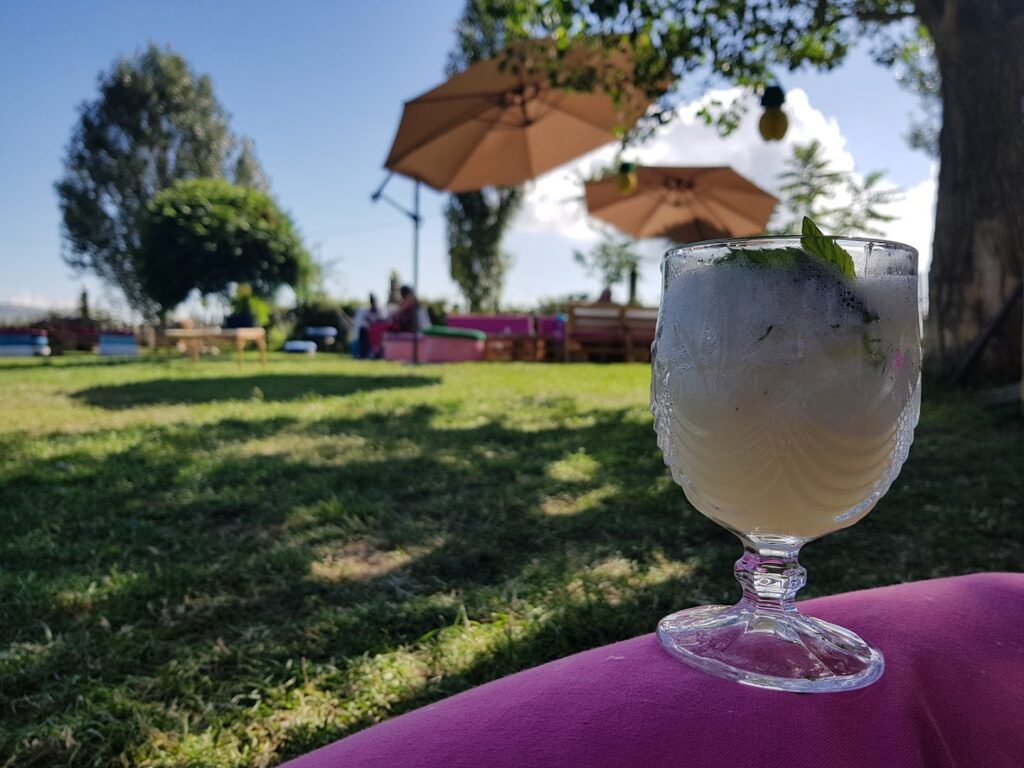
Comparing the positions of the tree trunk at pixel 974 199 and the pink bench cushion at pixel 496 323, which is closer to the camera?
the tree trunk at pixel 974 199

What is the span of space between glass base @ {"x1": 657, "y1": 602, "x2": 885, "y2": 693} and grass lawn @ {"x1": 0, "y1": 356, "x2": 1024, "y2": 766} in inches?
43.0

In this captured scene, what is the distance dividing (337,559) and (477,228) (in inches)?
1032

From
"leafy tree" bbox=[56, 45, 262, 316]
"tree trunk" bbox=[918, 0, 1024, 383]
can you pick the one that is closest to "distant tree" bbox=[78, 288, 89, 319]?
"leafy tree" bbox=[56, 45, 262, 316]

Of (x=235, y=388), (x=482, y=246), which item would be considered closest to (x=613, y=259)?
(x=482, y=246)

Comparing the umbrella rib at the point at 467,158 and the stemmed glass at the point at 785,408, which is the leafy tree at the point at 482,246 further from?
the stemmed glass at the point at 785,408

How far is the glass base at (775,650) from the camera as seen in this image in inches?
22.8

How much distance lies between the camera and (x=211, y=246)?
24391mm

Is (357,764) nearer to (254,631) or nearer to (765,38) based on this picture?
(254,631)

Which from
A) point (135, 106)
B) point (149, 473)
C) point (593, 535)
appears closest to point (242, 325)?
point (149, 473)

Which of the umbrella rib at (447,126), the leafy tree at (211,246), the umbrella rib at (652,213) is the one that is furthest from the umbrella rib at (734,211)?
the leafy tree at (211,246)

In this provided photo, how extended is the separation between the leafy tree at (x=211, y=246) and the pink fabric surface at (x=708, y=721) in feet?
86.6

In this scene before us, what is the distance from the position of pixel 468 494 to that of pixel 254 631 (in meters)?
1.45

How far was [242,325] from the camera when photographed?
16.3m

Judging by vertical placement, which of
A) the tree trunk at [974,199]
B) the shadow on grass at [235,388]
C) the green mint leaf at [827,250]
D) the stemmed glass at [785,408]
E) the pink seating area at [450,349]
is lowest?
the shadow on grass at [235,388]
